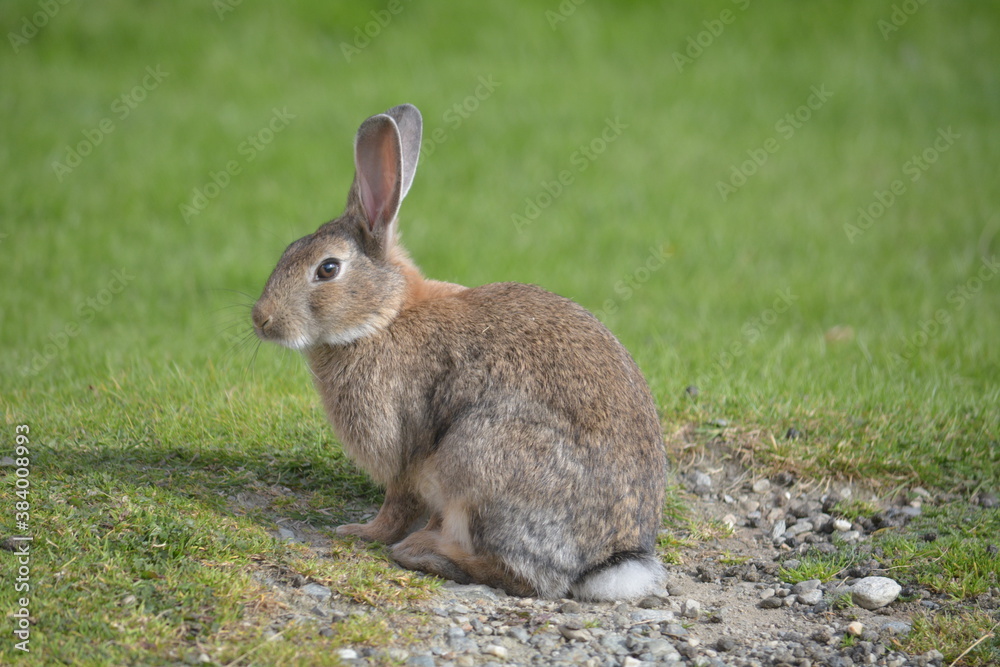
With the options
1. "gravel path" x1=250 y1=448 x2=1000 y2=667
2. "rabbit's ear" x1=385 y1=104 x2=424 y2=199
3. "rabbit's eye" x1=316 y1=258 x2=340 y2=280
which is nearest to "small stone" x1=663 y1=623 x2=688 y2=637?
"gravel path" x1=250 y1=448 x2=1000 y2=667

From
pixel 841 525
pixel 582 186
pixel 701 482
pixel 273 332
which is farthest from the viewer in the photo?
pixel 582 186

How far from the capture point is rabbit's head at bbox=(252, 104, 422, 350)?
4.99m

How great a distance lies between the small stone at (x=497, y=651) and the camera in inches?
161

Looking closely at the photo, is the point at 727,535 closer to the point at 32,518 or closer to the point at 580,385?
the point at 580,385

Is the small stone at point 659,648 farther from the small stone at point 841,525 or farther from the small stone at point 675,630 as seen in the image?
the small stone at point 841,525

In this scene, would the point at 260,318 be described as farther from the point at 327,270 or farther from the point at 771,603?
the point at 771,603

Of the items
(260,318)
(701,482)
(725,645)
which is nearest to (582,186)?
(701,482)

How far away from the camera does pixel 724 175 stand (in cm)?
1206

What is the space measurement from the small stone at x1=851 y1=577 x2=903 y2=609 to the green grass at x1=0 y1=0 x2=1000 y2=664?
107cm

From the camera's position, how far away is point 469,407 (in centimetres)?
475

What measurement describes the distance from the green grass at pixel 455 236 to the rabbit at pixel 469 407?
0.57 metres

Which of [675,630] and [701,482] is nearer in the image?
[675,630]

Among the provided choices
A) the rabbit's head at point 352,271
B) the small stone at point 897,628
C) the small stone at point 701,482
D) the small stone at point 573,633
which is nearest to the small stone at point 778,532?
the small stone at point 701,482

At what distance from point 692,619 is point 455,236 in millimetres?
6257
